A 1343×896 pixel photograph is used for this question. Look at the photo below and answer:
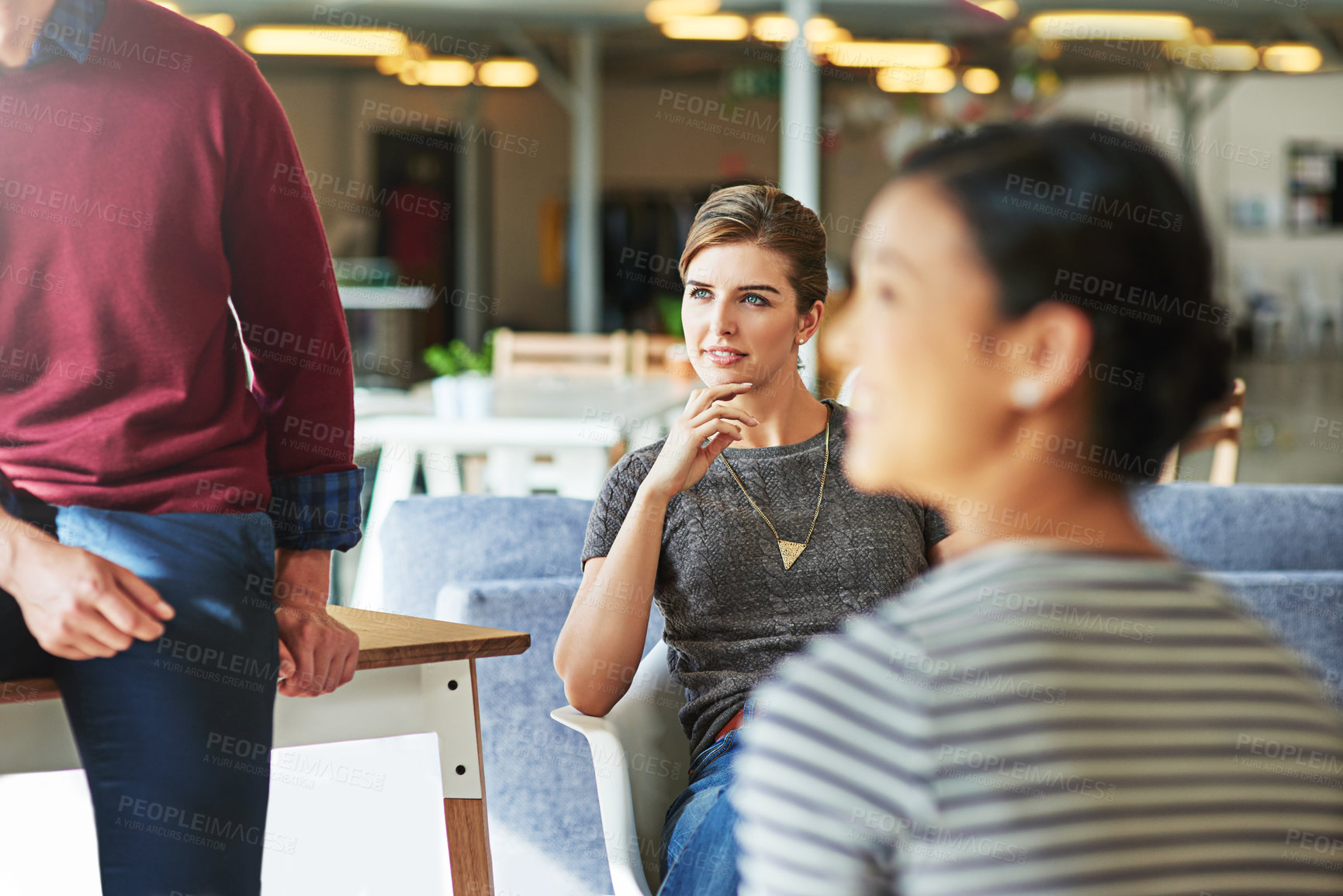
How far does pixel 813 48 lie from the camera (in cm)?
742

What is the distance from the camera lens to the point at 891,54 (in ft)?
30.6

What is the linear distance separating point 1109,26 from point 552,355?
14.7 feet

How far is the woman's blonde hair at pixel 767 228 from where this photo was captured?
5.65 ft

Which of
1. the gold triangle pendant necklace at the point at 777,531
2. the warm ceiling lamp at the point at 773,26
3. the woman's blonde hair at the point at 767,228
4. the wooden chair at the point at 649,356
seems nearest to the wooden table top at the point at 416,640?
the gold triangle pendant necklace at the point at 777,531

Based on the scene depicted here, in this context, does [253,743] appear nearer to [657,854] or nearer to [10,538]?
[10,538]

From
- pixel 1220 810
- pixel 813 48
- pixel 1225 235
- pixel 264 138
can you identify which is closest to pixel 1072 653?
pixel 1220 810

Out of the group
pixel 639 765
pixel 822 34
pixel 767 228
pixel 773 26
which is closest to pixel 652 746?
pixel 639 765

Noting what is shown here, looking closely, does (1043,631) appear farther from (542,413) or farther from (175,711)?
(542,413)

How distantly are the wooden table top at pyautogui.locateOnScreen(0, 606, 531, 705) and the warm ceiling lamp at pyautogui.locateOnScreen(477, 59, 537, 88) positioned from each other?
9000mm

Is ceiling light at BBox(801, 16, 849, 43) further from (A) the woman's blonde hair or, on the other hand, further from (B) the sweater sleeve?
(B) the sweater sleeve

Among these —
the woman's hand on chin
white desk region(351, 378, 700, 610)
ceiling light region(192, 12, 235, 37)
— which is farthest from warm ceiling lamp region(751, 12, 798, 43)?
the woman's hand on chin

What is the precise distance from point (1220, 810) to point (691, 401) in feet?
3.48

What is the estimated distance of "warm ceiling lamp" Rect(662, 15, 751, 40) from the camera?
8070 millimetres

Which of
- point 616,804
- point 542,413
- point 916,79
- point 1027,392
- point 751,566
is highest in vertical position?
point 916,79
